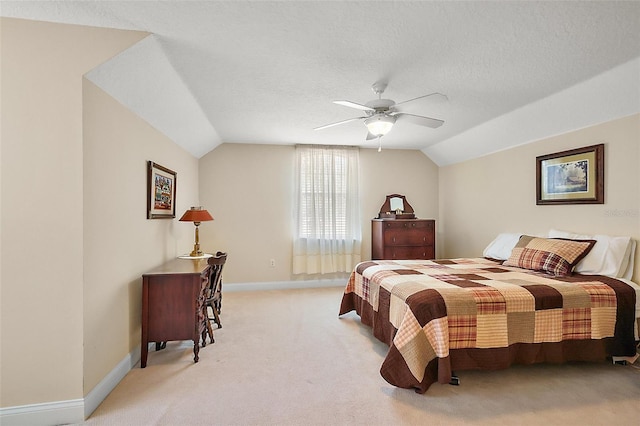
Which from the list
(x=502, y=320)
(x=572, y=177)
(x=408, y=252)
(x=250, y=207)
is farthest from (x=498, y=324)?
(x=250, y=207)

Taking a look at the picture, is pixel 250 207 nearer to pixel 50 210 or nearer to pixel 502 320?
pixel 50 210

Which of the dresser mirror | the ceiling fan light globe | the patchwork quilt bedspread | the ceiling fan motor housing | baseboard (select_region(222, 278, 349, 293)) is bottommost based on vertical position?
baseboard (select_region(222, 278, 349, 293))

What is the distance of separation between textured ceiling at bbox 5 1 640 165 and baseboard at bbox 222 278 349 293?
249 cm

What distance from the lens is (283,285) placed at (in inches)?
210

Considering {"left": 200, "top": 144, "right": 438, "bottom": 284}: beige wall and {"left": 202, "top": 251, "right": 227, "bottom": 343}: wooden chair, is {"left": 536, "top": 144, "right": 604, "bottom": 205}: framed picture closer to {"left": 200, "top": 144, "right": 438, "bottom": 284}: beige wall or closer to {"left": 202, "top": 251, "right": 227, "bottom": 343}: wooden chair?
{"left": 200, "top": 144, "right": 438, "bottom": 284}: beige wall

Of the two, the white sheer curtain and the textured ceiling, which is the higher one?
the textured ceiling

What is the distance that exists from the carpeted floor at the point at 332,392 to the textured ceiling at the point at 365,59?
220 centimetres

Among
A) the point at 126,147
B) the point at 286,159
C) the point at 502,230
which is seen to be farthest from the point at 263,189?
the point at 502,230

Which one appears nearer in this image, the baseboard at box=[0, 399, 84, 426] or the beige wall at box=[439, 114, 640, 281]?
the baseboard at box=[0, 399, 84, 426]

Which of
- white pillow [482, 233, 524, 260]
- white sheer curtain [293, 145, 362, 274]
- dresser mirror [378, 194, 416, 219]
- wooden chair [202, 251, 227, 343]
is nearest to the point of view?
wooden chair [202, 251, 227, 343]

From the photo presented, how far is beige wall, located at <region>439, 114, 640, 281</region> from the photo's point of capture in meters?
2.95

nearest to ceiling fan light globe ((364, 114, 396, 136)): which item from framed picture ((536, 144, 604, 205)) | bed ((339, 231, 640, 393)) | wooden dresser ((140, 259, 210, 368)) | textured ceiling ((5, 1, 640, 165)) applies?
textured ceiling ((5, 1, 640, 165))

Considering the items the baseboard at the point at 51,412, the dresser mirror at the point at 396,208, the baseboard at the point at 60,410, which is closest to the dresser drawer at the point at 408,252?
the dresser mirror at the point at 396,208

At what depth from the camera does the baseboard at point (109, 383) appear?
78.6 inches
